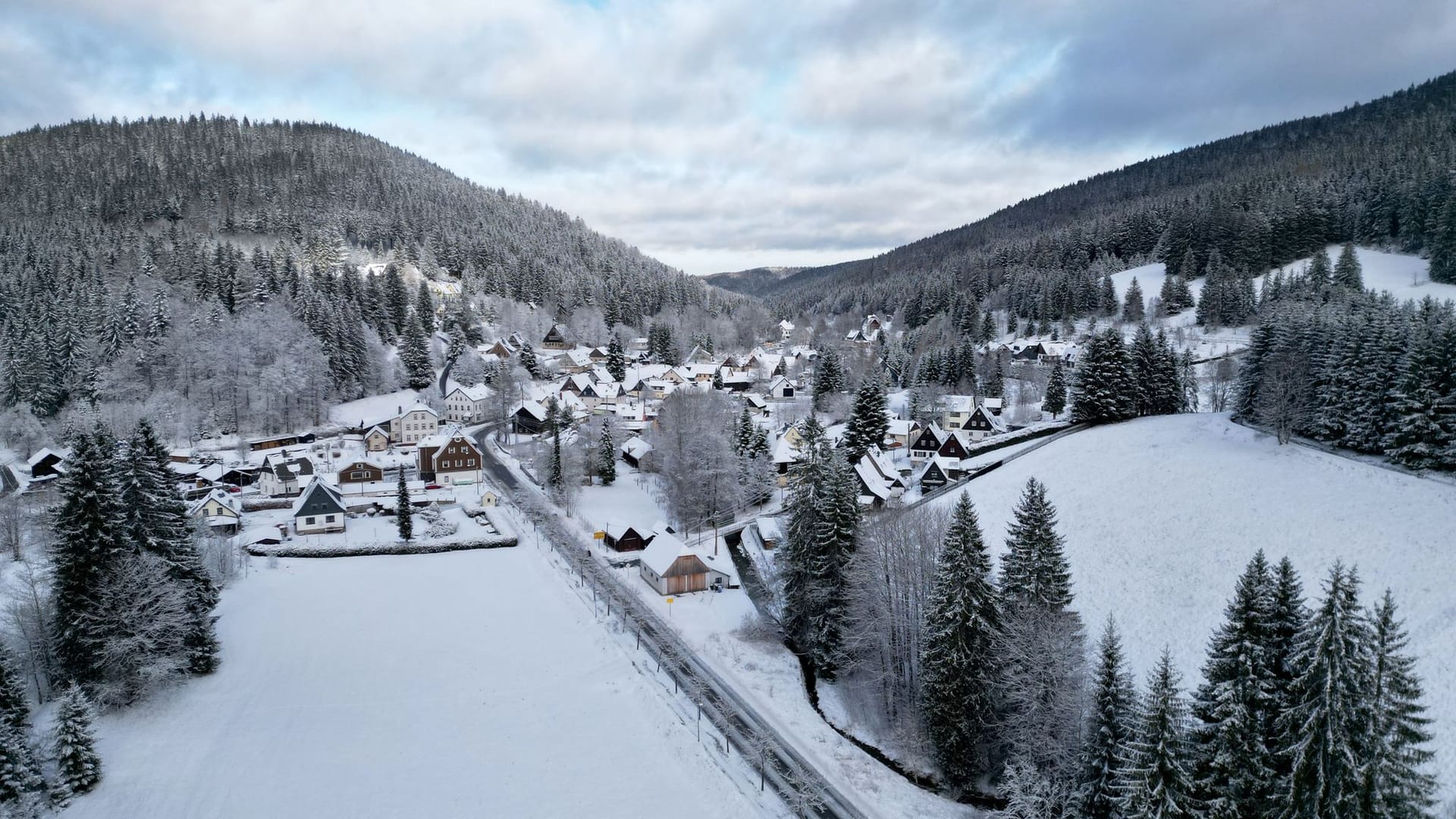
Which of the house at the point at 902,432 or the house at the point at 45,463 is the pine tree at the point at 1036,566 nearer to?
the house at the point at 902,432

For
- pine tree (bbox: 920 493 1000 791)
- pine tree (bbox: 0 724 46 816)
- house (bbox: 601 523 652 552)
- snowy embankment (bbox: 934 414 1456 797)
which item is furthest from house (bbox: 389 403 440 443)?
pine tree (bbox: 920 493 1000 791)

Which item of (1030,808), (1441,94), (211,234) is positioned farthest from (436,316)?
(1441,94)

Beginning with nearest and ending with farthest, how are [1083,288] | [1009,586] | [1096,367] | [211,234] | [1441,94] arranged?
1. [1009,586]
2. [1096,367]
3. [1083,288]
4. [211,234]
5. [1441,94]

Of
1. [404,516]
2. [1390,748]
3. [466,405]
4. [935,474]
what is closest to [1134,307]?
[935,474]

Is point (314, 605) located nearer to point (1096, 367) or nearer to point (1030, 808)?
point (1030, 808)

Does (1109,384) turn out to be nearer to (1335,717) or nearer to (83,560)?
(1335,717)
